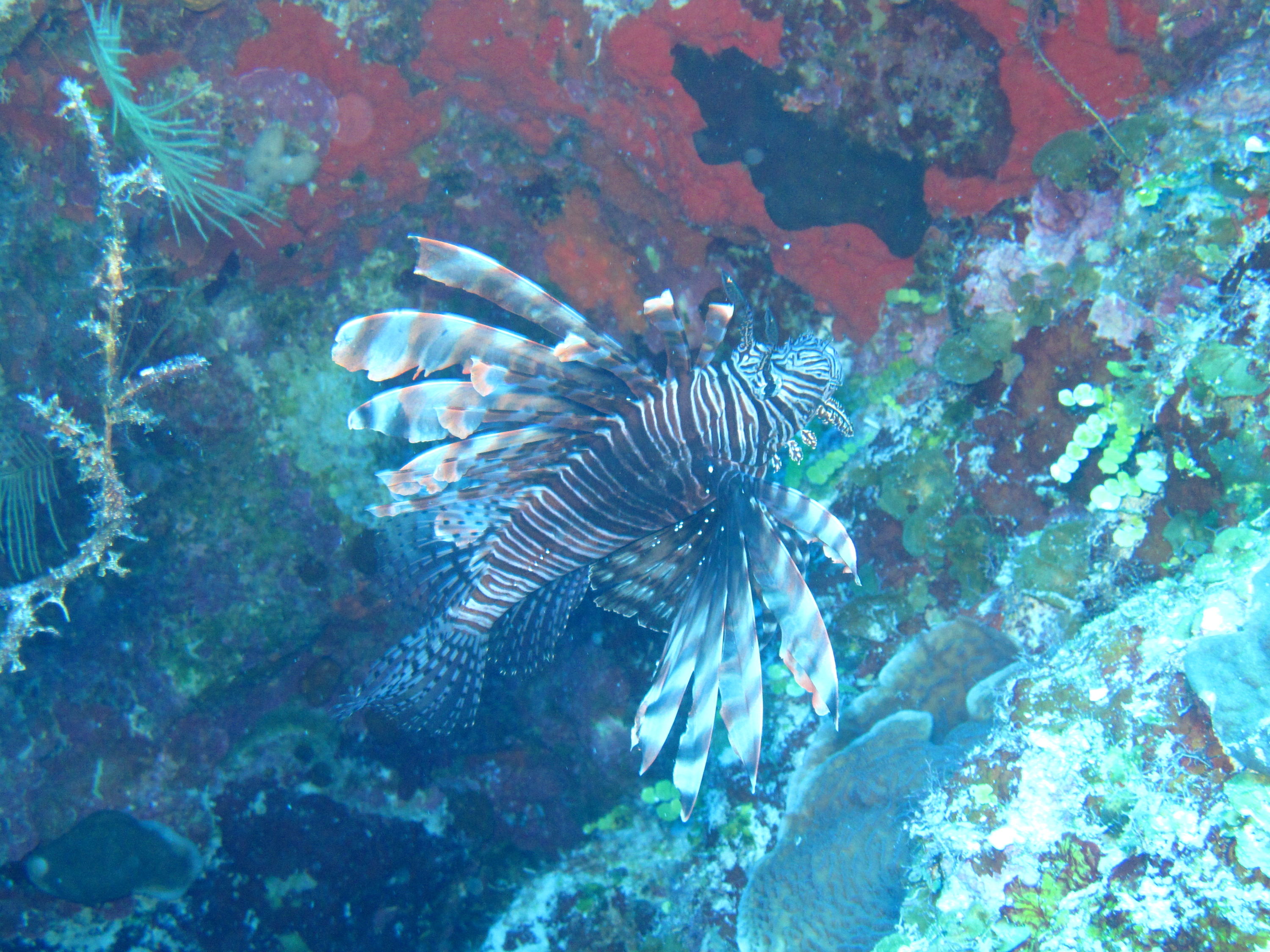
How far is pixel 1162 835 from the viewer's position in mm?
1608

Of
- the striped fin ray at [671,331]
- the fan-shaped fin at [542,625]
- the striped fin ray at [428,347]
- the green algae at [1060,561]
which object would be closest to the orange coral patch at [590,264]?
the striped fin ray at [671,331]

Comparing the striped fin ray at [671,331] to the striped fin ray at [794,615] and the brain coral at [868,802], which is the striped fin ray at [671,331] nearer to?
the striped fin ray at [794,615]

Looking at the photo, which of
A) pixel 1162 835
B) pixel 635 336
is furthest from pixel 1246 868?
pixel 635 336

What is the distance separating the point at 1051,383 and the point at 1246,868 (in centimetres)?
217

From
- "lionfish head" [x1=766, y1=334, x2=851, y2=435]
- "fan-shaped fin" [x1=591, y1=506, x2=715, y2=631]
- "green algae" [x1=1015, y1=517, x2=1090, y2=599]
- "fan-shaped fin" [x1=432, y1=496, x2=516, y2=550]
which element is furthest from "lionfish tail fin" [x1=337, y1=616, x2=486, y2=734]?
"green algae" [x1=1015, y1=517, x2=1090, y2=599]

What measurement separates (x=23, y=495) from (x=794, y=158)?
16.1 feet

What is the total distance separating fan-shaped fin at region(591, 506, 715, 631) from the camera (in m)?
3.21

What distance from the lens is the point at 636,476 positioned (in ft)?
9.25

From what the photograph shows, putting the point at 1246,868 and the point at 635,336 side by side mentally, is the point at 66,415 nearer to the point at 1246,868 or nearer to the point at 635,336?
the point at 635,336

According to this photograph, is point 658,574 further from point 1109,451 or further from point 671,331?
point 1109,451

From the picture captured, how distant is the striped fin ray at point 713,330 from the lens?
2.47 metres

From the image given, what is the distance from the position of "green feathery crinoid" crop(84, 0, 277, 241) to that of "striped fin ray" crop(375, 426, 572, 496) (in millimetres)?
2147

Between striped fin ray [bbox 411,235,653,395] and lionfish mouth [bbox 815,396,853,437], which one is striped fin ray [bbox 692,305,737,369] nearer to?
striped fin ray [bbox 411,235,653,395]

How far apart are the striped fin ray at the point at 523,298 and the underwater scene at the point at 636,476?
2 cm
